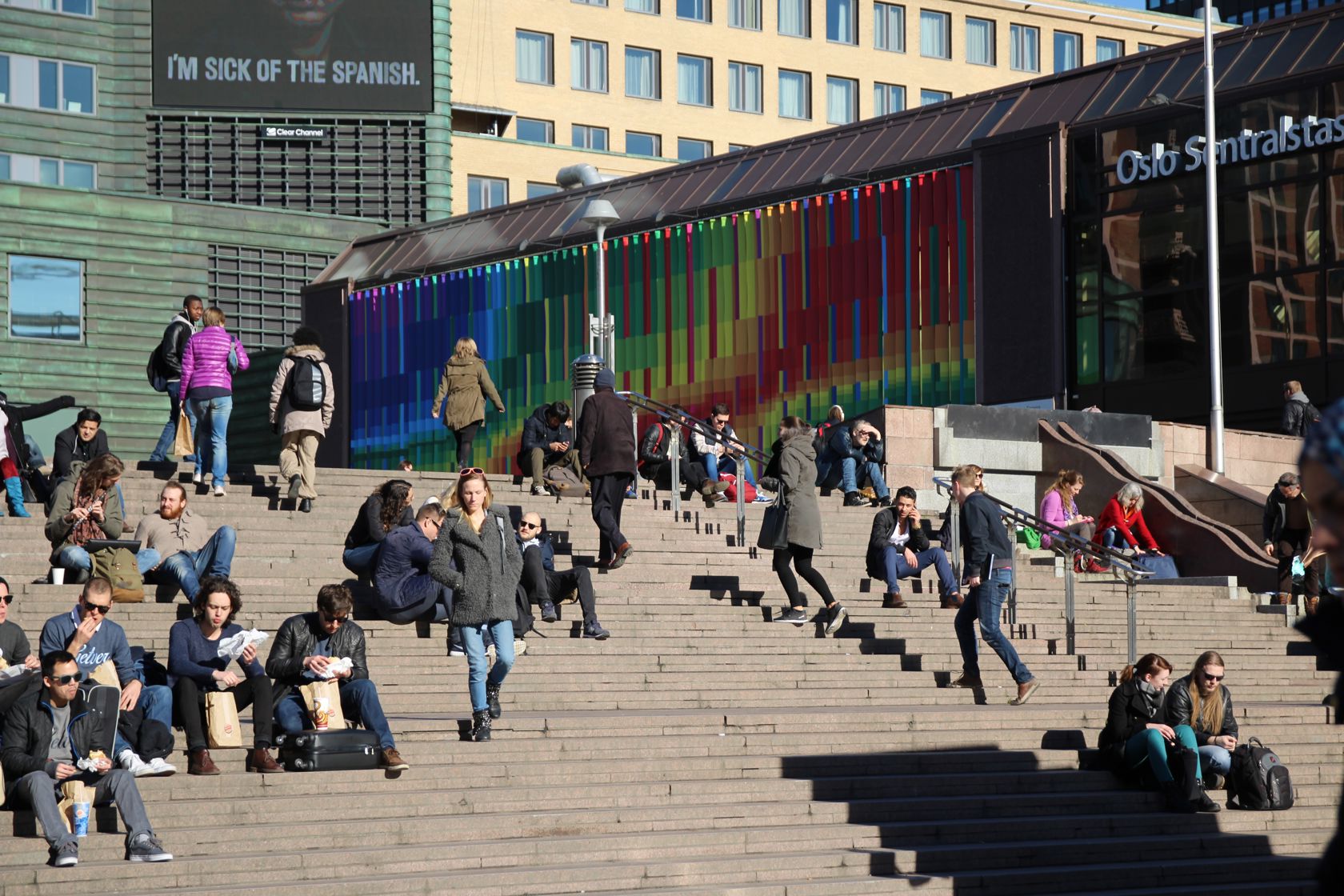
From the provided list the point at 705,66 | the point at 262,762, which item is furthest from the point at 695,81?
the point at 262,762

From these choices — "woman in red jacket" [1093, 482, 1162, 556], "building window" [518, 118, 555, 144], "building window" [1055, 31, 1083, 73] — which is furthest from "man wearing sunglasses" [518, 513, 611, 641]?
"building window" [1055, 31, 1083, 73]

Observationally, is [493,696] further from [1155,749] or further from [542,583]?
[1155,749]

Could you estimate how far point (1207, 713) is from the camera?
511 inches

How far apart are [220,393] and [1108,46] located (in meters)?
56.6

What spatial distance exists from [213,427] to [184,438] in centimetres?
70

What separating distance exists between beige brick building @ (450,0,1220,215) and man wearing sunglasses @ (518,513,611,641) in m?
44.4

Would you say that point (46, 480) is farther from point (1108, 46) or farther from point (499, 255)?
point (1108, 46)

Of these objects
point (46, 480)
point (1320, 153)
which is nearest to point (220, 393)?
point (46, 480)

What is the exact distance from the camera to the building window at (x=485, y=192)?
5903cm

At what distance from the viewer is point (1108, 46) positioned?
230 ft

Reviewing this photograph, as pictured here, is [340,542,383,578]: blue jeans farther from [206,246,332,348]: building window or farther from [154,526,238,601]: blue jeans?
[206,246,332,348]: building window

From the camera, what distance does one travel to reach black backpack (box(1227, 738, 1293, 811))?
12664 millimetres

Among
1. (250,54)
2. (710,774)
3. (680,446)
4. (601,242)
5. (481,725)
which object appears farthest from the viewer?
(250,54)

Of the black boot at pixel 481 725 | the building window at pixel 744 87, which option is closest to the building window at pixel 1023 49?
the building window at pixel 744 87
